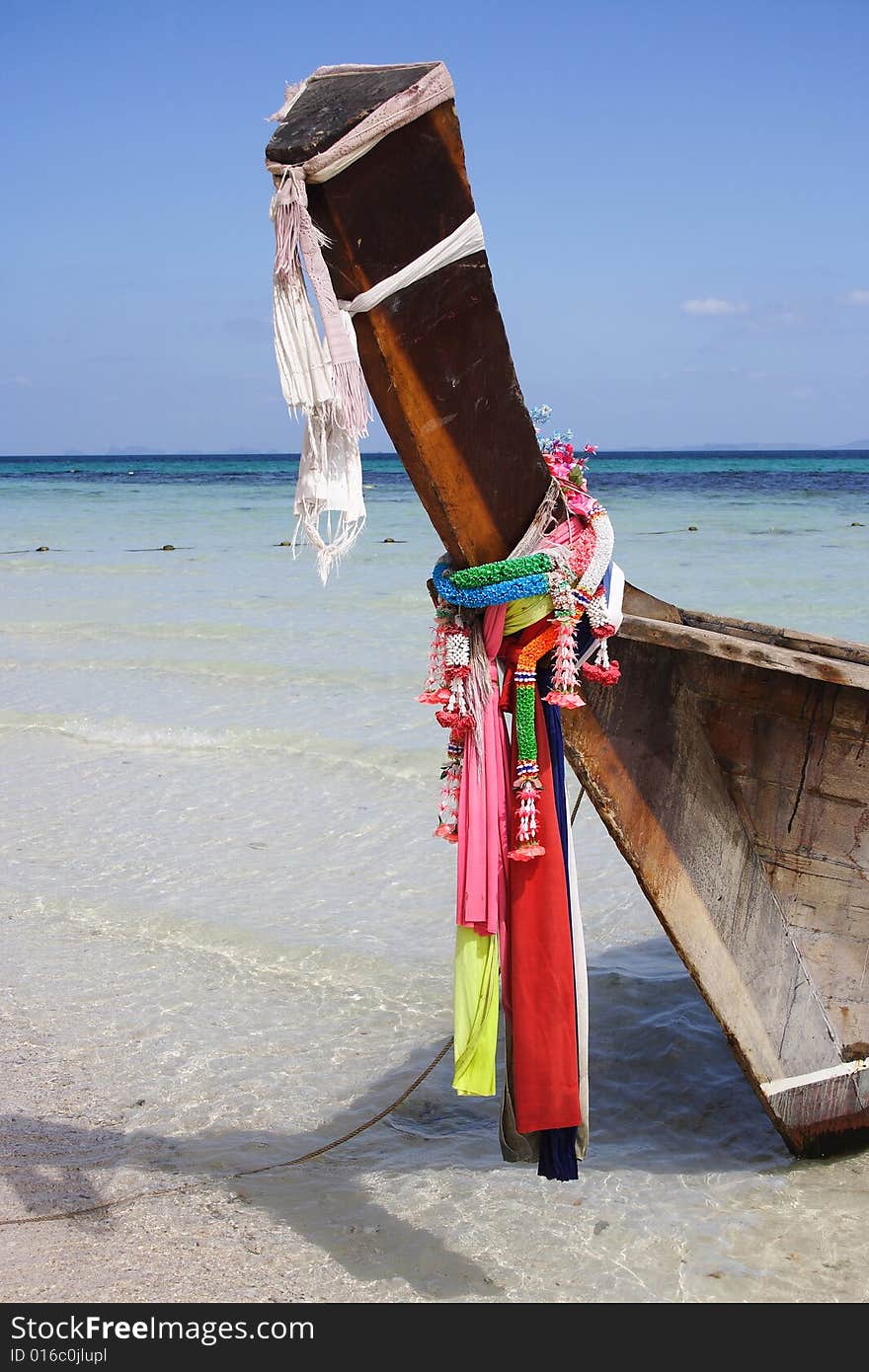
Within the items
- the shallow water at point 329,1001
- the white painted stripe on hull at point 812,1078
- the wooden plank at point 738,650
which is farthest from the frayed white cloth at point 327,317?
the white painted stripe on hull at point 812,1078

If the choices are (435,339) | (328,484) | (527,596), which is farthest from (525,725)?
(435,339)

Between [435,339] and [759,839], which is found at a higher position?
[435,339]

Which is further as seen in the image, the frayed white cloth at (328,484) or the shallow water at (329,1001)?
the shallow water at (329,1001)

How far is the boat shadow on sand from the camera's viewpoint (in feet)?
8.82

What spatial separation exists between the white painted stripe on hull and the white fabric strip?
2.08 m

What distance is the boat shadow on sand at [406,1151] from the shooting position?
2689 millimetres

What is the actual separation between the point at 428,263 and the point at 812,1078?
2189 mm

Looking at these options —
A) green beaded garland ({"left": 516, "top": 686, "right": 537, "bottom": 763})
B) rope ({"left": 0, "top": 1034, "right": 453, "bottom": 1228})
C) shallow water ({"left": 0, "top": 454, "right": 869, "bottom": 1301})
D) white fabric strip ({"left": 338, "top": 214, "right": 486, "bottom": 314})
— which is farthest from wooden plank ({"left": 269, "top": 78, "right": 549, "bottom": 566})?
shallow water ({"left": 0, "top": 454, "right": 869, "bottom": 1301})

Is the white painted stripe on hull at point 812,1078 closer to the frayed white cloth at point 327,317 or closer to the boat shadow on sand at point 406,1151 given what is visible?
the boat shadow on sand at point 406,1151

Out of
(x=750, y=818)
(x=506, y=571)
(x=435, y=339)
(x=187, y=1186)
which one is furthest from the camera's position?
(x=750, y=818)

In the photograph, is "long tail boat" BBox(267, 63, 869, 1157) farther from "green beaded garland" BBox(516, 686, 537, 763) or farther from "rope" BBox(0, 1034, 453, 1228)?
"rope" BBox(0, 1034, 453, 1228)

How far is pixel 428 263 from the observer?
79.2 inches

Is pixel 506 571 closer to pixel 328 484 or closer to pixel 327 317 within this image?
pixel 328 484

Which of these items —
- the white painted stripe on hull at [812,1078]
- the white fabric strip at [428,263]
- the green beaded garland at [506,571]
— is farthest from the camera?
the white painted stripe on hull at [812,1078]
